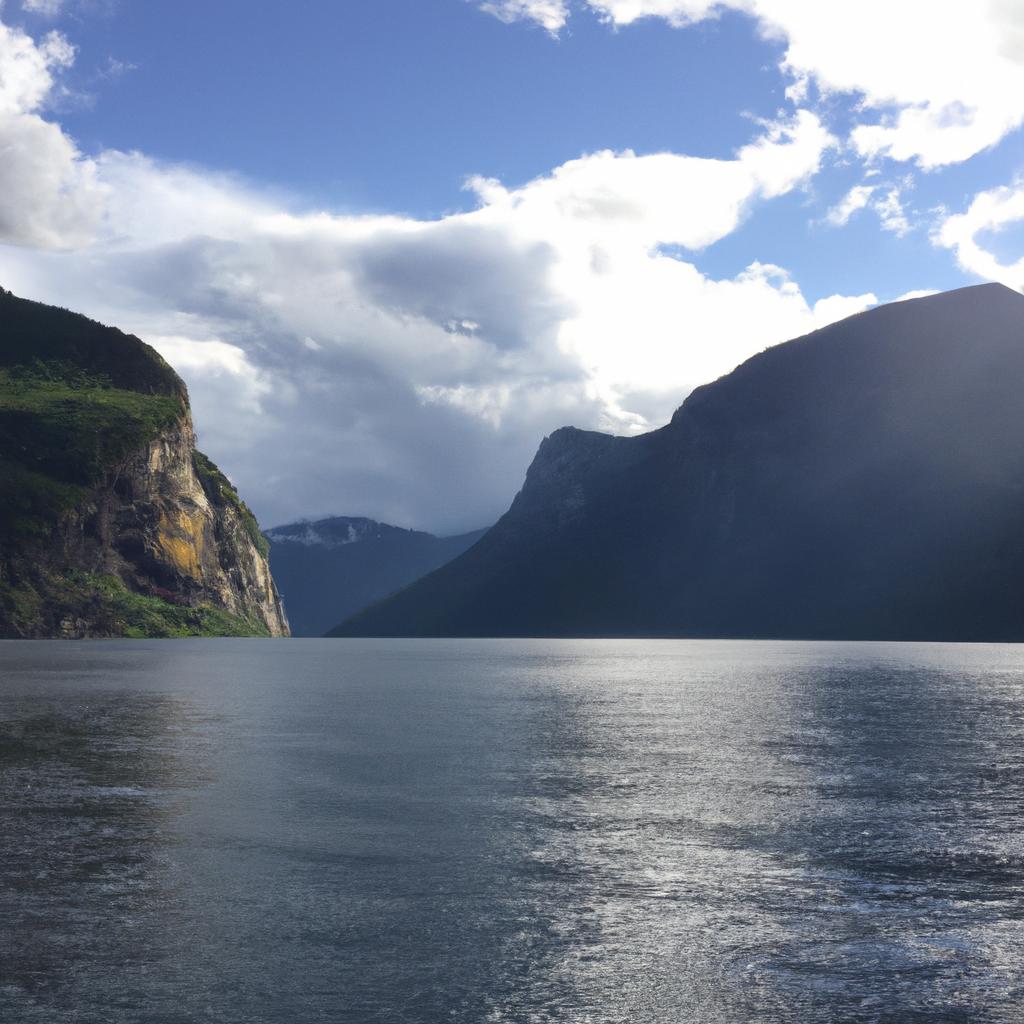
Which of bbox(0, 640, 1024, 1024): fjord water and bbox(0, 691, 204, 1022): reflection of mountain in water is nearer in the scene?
bbox(0, 640, 1024, 1024): fjord water

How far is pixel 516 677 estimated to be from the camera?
110 meters

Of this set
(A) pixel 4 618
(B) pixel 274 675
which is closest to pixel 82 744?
(B) pixel 274 675

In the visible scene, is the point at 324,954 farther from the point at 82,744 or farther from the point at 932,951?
the point at 82,744

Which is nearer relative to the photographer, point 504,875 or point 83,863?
point 504,875

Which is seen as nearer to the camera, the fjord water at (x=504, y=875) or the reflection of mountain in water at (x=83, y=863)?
the fjord water at (x=504, y=875)

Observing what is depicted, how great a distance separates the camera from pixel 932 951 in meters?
17.0

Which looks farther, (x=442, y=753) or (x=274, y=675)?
(x=274, y=675)

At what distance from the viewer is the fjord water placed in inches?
590

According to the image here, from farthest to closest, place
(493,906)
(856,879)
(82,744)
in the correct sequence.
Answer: (82,744), (856,879), (493,906)

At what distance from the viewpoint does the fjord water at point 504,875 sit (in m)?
15.0

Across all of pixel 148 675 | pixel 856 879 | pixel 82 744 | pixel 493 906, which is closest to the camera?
pixel 493 906

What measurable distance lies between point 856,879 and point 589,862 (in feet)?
18.5

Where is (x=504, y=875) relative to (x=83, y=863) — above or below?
below

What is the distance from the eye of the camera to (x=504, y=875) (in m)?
21.9
